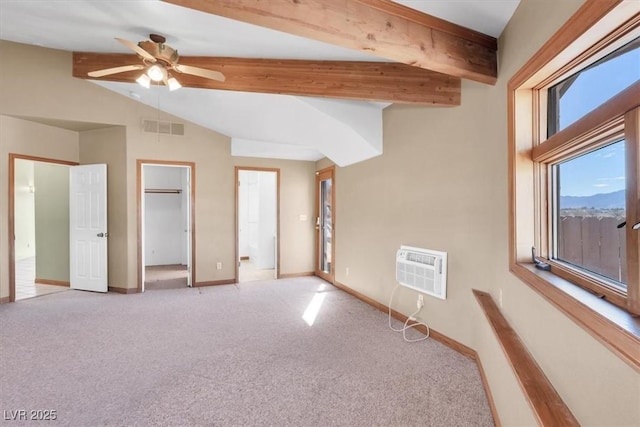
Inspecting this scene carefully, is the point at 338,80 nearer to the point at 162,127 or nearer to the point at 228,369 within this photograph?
the point at 228,369

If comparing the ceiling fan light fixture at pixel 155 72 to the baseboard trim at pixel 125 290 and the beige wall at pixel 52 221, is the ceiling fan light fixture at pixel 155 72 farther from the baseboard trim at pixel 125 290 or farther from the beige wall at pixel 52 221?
the beige wall at pixel 52 221

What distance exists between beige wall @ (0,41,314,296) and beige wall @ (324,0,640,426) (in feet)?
4.51

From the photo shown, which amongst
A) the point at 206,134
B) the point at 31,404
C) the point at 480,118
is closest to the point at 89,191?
the point at 206,134

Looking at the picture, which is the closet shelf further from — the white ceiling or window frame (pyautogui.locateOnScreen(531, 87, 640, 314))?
window frame (pyautogui.locateOnScreen(531, 87, 640, 314))

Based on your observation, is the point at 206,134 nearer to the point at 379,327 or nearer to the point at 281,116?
the point at 281,116

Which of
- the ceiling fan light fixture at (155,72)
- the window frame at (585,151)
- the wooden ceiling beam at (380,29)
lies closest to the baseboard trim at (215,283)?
the ceiling fan light fixture at (155,72)

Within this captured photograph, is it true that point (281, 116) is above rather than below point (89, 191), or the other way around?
above

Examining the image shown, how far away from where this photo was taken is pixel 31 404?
2109 mm

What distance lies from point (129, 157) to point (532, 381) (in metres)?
5.50

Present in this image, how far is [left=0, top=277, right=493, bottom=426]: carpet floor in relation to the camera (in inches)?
79.7

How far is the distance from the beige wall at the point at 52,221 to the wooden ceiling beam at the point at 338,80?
3597 millimetres

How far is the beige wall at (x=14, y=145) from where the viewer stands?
4.27 m

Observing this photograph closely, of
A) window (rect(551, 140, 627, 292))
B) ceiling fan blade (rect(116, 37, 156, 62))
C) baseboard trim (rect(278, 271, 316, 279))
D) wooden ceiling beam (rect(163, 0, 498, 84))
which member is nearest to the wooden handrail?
window (rect(551, 140, 627, 292))

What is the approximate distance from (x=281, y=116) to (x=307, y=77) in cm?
98
